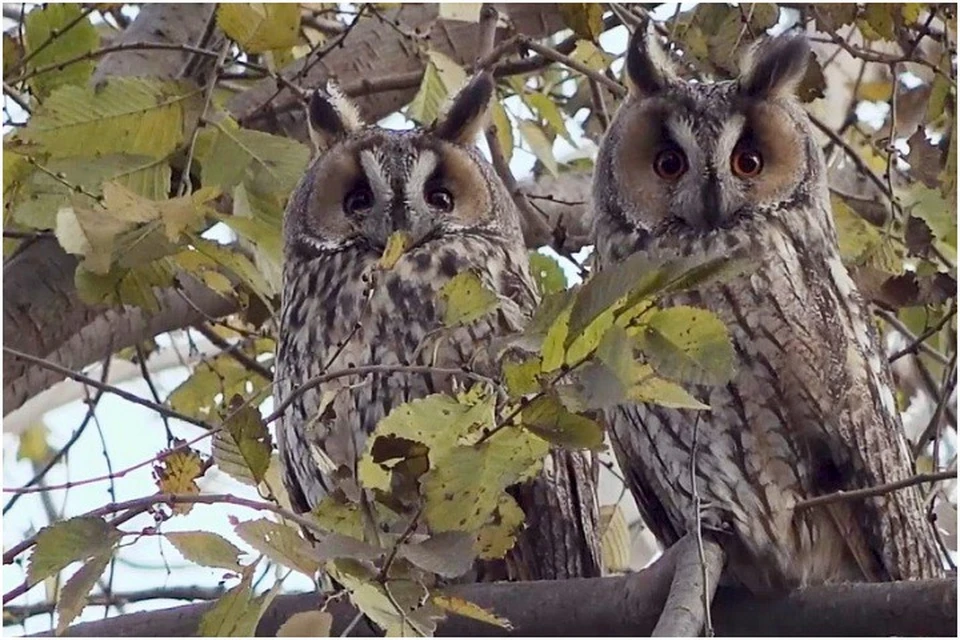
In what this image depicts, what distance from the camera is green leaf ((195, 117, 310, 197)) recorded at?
235cm

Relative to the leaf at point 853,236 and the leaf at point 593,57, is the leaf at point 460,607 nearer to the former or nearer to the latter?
the leaf at point 853,236

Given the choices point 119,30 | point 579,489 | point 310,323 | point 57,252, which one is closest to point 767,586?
point 579,489

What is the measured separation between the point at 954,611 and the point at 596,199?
1129 mm

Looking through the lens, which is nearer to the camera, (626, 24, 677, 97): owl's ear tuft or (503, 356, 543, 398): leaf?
(503, 356, 543, 398): leaf

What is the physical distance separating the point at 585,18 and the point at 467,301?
1.16m

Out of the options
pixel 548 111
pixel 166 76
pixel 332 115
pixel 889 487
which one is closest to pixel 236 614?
pixel 889 487

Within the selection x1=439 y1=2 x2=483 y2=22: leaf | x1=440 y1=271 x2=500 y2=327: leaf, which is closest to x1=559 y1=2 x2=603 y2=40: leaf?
x1=439 y1=2 x2=483 y2=22: leaf

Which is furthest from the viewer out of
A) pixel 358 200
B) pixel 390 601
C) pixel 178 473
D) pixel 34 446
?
pixel 34 446

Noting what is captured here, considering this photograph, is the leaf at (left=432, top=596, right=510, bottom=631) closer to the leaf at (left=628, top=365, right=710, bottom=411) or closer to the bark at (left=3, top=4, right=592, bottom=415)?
the leaf at (left=628, top=365, right=710, bottom=411)

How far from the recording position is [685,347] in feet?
4.72

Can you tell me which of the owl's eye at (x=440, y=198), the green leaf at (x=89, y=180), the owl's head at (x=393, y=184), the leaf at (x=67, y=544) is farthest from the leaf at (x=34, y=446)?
the leaf at (x=67, y=544)

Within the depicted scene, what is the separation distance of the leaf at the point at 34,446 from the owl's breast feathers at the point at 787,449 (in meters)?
2.70

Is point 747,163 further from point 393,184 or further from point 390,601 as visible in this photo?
point 390,601

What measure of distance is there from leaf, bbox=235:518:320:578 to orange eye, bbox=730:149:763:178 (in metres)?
1.33
